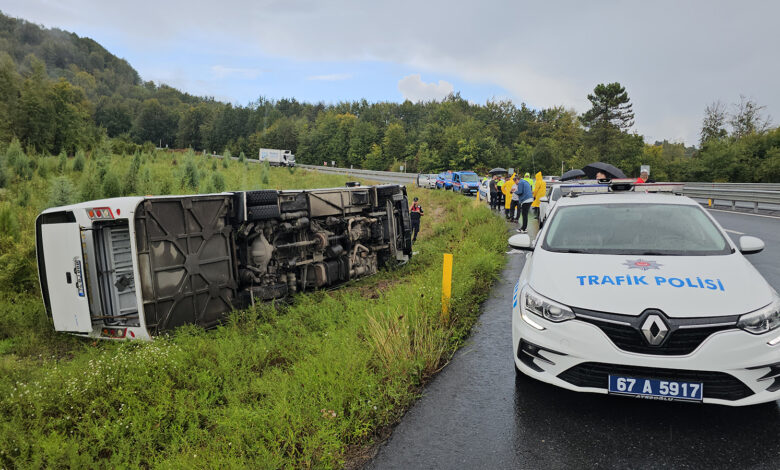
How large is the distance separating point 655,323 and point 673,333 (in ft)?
0.41

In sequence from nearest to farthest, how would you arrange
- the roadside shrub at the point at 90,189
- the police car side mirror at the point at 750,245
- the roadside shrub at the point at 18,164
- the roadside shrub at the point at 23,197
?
the police car side mirror at the point at 750,245, the roadside shrub at the point at 90,189, the roadside shrub at the point at 23,197, the roadside shrub at the point at 18,164

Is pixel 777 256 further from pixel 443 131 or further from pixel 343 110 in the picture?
pixel 343 110

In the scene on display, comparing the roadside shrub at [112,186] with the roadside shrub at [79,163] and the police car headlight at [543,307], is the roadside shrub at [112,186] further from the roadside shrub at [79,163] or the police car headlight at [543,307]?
the police car headlight at [543,307]

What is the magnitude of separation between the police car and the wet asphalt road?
0.33m

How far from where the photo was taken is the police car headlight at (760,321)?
9.90ft

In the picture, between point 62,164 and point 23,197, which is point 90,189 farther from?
point 62,164

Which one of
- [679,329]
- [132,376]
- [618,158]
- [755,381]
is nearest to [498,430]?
[679,329]

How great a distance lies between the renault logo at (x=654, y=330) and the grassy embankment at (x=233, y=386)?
1.92 meters

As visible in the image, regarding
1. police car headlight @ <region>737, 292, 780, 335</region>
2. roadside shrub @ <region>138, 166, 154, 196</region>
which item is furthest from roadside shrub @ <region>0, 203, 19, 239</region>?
police car headlight @ <region>737, 292, 780, 335</region>

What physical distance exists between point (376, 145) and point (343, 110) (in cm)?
4052

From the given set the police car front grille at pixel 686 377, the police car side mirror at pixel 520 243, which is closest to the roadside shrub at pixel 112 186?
the police car side mirror at pixel 520 243

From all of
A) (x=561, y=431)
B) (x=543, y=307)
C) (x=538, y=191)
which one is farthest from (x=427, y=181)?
(x=561, y=431)

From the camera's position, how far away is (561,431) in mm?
3301

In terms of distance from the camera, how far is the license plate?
3.00 metres
